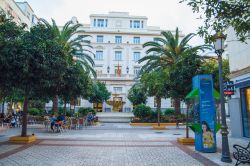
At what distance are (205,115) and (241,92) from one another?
6138 mm

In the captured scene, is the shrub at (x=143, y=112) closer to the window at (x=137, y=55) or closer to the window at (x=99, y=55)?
the window at (x=137, y=55)

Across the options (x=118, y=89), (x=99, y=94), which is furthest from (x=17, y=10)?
(x=118, y=89)

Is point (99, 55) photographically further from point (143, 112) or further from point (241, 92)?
point (241, 92)

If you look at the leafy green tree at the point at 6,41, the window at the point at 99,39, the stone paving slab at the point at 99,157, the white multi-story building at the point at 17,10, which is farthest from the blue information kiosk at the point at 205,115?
the window at the point at 99,39

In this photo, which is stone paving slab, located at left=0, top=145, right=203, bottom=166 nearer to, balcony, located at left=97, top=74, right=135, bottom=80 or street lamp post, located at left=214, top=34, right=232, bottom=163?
street lamp post, located at left=214, top=34, right=232, bottom=163

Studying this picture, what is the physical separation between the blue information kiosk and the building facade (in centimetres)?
463

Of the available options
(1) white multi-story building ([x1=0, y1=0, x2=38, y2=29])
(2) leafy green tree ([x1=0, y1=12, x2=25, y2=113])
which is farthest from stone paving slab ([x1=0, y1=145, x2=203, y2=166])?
(1) white multi-story building ([x1=0, y1=0, x2=38, y2=29])

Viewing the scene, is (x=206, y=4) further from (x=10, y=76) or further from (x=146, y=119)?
(x=146, y=119)

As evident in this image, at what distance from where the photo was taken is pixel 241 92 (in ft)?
52.5

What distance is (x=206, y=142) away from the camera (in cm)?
1102

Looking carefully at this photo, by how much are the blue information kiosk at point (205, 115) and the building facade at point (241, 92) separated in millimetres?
4630

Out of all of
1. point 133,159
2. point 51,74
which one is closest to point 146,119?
point 51,74

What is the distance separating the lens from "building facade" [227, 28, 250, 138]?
15211 millimetres

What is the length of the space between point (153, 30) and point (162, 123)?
38.5 metres
